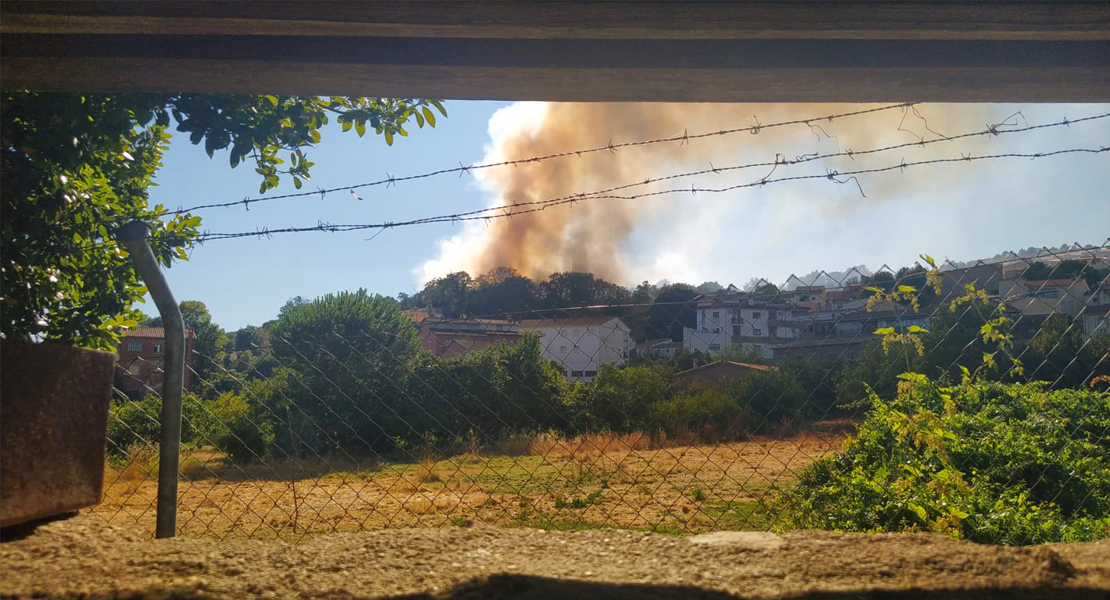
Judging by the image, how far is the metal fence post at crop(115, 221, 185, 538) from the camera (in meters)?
2.69

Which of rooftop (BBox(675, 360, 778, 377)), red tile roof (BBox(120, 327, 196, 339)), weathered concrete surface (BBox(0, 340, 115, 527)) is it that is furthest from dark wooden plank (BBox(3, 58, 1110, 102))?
rooftop (BBox(675, 360, 778, 377))

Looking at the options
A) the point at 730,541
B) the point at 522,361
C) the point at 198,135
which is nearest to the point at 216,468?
the point at 522,361

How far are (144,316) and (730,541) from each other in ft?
9.72

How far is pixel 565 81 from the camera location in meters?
2.93

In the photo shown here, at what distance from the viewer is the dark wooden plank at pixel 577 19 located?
2.44 metres

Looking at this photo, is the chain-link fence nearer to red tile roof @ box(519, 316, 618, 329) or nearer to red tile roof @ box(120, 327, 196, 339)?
red tile roof @ box(519, 316, 618, 329)

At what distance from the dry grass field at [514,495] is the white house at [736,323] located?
553 millimetres

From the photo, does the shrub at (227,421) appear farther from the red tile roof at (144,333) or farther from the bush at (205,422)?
the red tile roof at (144,333)

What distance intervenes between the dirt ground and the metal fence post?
0.16 metres

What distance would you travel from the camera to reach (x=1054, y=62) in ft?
9.08

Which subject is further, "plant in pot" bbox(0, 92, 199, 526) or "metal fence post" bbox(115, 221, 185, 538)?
"metal fence post" bbox(115, 221, 185, 538)

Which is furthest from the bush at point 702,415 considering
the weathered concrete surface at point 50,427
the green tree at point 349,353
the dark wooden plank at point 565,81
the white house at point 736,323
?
the green tree at point 349,353

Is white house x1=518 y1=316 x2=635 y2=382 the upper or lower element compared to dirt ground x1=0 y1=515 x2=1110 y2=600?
upper

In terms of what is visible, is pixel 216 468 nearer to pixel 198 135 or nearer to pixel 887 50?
pixel 198 135
